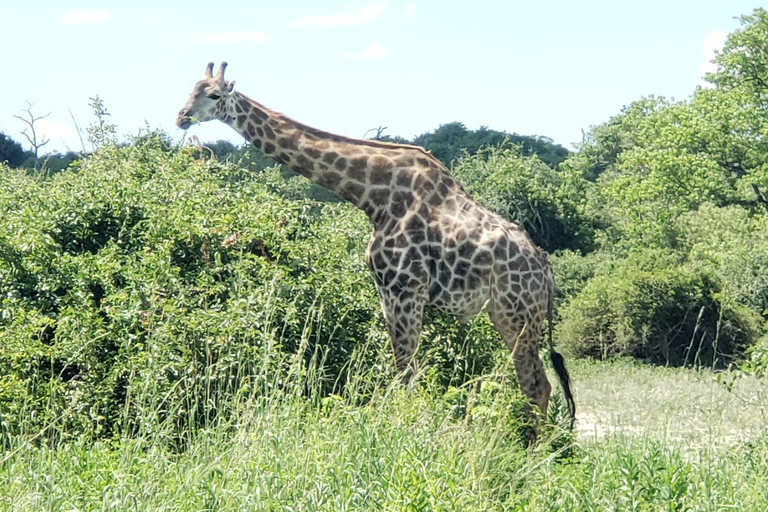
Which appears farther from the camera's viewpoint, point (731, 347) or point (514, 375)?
point (731, 347)

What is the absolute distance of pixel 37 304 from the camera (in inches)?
363

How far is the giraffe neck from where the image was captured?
8.90 meters

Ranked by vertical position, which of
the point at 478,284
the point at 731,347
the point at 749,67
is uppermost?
the point at 749,67

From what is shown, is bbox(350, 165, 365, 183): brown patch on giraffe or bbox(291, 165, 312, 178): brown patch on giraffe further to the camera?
bbox(291, 165, 312, 178): brown patch on giraffe

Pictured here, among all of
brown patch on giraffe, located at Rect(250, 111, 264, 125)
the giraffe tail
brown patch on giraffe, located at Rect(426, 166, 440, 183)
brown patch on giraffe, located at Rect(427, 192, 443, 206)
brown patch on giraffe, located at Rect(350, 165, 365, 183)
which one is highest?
brown patch on giraffe, located at Rect(250, 111, 264, 125)

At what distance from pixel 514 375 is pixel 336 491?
3.35m

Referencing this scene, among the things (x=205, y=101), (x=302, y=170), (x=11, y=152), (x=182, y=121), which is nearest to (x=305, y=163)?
(x=302, y=170)

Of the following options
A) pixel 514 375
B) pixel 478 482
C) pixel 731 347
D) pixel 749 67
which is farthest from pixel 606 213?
pixel 478 482

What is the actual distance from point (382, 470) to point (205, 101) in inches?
161

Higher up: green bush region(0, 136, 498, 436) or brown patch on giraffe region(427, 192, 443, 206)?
brown patch on giraffe region(427, 192, 443, 206)

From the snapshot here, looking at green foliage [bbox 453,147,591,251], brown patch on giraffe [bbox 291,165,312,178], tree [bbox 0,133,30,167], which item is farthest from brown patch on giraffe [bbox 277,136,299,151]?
tree [bbox 0,133,30,167]

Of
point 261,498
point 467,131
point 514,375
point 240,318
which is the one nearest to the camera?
point 261,498

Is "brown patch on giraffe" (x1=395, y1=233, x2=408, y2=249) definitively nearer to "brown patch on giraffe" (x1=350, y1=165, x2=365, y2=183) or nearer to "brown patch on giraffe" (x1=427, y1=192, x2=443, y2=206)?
"brown patch on giraffe" (x1=427, y1=192, x2=443, y2=206)

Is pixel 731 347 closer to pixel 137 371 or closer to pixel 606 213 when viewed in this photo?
pixel 137 371
